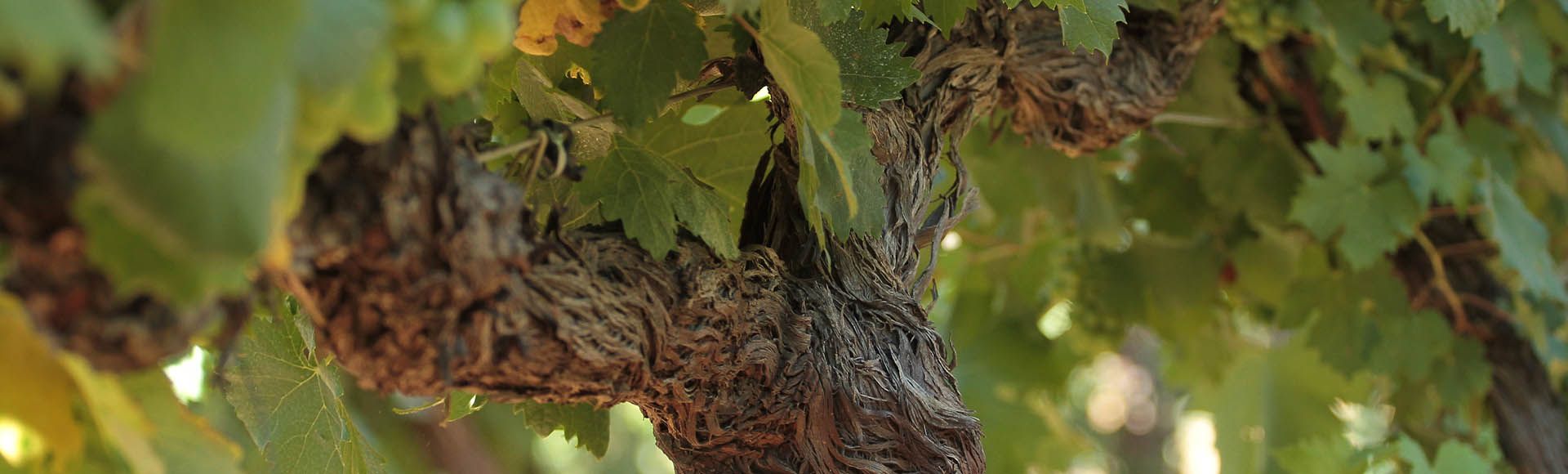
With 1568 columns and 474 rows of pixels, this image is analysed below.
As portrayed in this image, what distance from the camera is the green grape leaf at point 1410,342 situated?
1317mm

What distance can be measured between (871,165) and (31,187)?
432 mm

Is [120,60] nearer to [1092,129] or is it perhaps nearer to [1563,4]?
[1092,129]

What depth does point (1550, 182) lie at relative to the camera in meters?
1.48

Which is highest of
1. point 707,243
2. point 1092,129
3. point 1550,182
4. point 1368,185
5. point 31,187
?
point 31,187

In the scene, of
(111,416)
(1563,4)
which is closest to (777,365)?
(111,416)

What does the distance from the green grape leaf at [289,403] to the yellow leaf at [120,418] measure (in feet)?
1.01

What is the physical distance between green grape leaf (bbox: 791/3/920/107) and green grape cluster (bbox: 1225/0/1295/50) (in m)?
0.55

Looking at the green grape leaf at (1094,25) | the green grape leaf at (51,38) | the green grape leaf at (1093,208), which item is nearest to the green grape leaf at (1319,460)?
the green grape leaf at (1093,208)

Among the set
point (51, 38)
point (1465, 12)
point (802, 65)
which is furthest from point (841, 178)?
point (1465, 12)

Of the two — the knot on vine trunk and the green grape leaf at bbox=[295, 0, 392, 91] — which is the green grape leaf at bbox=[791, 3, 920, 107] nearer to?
the knot on vine trunk

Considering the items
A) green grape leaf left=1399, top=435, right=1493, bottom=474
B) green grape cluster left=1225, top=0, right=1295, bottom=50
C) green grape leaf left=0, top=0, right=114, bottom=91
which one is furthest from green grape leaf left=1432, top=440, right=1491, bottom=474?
green grape leaf left=0, top=0, right=114, bottom=91

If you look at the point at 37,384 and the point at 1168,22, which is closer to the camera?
the point at 37,384

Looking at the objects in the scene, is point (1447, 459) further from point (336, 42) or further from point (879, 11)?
point (336, 42)

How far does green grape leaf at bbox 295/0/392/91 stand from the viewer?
35cm
